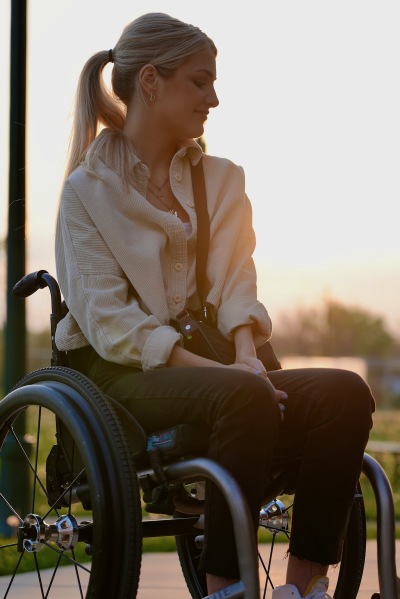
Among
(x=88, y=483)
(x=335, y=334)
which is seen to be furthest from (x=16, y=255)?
(x=335, y=334)

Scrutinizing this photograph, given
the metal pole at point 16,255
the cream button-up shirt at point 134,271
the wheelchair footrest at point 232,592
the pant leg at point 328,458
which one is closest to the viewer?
the wheelchair footrest at point 232,592

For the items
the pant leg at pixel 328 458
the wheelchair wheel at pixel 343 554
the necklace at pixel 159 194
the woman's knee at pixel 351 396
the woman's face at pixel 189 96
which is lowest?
the wheelchair wheel at pixel 343 554

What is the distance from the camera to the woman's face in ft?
8.57

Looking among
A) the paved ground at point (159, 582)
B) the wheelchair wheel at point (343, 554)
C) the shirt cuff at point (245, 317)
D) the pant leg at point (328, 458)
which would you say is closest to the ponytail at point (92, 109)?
the shirt cuff at point (245, 317)

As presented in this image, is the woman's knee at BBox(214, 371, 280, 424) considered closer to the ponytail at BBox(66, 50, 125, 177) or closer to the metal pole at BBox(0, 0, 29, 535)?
the ponytail at BBox(66, 50, 125, 177)

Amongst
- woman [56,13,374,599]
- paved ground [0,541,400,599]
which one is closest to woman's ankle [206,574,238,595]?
woman [56,13,374,599]

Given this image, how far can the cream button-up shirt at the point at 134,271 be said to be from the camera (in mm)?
2453

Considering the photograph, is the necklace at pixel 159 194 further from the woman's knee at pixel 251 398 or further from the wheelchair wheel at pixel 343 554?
the wheelchair wheel at pixel 343 554

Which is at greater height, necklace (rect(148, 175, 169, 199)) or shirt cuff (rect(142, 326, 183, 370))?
necklace (rect(148, 175, 169, 199))

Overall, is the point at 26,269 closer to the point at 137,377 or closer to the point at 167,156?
the point at 167,156

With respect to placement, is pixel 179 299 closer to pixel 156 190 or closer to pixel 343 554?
pixel 156 190

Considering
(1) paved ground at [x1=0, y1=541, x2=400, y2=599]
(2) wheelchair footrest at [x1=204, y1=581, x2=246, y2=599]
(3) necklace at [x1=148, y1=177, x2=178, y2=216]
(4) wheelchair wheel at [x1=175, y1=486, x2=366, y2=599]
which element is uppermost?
(3) necklace at [x1=148, y1=177, x2=178, y2=216]

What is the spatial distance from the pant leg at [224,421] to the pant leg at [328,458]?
125 millimetres

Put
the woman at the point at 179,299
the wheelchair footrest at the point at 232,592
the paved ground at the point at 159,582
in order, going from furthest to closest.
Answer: the paved ground at the point at 159,582
the woman at the point at 179,299
the wheelchair footrest at the point at 232,592
